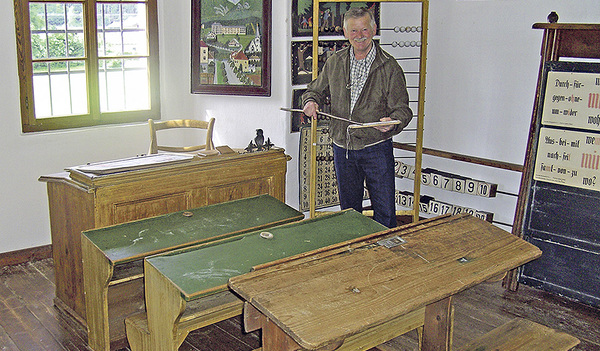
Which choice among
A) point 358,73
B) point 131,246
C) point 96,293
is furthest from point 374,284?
point 358,73

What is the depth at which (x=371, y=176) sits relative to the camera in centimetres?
446

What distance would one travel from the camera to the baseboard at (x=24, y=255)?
192 inches

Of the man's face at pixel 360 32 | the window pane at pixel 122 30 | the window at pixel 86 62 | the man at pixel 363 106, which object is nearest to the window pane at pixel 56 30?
the window at pixel 86 62

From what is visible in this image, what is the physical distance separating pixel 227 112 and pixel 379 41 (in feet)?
5.10

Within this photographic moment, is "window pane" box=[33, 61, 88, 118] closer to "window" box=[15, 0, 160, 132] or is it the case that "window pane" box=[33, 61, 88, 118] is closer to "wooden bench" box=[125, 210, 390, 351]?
"window" box=[15, 0, 160, 132]

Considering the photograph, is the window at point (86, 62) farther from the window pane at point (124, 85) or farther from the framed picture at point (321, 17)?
the framed picture at point (321, 17)

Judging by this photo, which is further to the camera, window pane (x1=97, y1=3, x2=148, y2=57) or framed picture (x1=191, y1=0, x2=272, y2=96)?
window pane (x1=97, y1=3, x2=148, y2=57)

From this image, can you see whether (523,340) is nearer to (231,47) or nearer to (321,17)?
(321,17)

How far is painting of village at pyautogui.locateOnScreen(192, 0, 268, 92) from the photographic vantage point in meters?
5.20

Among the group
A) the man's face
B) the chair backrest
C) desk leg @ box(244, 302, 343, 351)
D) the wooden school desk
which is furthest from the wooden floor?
the man's face

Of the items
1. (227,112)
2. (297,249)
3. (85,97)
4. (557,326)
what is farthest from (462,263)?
(85,97)

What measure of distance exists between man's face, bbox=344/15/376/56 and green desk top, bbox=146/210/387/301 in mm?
1226

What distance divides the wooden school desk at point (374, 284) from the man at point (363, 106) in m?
1.14

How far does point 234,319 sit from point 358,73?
1869 mm
